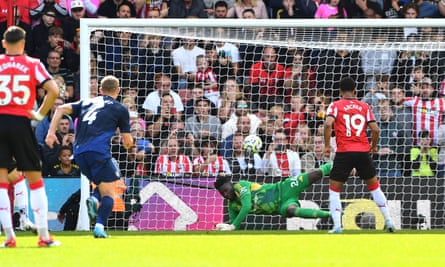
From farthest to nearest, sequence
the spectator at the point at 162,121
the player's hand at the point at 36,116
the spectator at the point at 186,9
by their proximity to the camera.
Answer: the spectator at the point at 186,9 → the spectator at the point at 162,121 → the player's hand at the point at 36,116

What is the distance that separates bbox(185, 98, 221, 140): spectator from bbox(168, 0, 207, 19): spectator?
265 cm

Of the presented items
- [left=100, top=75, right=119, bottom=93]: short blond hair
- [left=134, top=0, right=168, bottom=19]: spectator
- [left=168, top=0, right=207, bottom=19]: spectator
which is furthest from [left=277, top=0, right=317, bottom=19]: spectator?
[left=100, top=75, right=119, bottom=93]: short blond hair

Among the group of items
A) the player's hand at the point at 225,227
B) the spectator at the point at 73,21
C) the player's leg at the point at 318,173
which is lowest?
the player's hand at the point at 225,227

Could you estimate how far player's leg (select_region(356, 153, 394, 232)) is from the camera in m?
14.5

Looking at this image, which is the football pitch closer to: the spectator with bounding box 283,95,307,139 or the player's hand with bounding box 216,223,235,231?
the player's hand with bounding box 216,223,235,231

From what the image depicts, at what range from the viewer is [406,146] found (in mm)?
17062

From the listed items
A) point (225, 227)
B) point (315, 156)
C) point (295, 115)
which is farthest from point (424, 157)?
point (225, 227)

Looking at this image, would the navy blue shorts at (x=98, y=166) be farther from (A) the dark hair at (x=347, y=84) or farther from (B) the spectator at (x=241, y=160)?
(B) the spectator at (x=241, y=160)

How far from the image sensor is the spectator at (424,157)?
16859mm

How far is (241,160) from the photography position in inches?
654

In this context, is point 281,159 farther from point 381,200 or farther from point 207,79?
point 381,200

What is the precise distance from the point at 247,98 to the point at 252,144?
108 centimetres

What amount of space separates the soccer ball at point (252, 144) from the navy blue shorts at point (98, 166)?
433 centimetres

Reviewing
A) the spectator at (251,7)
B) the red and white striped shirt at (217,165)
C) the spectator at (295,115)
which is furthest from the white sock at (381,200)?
the spectator at (251,7)
